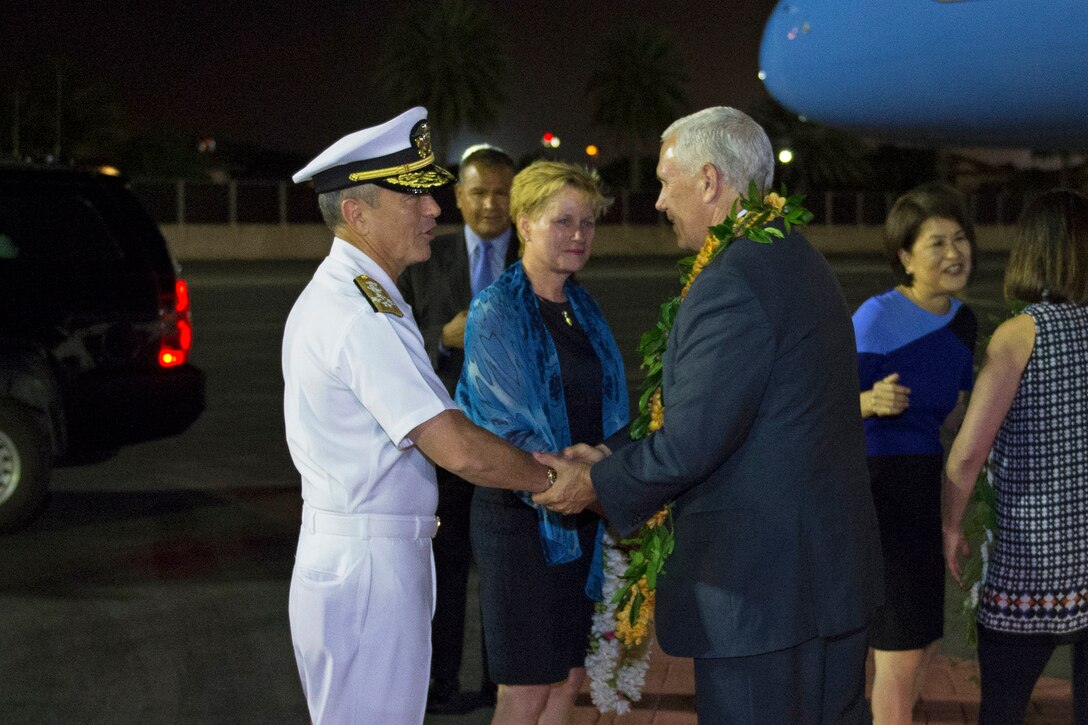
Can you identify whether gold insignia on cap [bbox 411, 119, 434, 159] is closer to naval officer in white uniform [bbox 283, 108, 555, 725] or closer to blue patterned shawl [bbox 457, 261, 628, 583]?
naval officer in white uniform [bbox 283, 108, 555, 725]

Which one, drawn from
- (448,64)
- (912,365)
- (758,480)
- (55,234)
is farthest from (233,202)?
(758,480)

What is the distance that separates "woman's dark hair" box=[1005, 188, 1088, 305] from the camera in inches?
155

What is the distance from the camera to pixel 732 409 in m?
3.08

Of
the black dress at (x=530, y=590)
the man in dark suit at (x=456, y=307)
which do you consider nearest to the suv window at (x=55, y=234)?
the man in dark suit at (x=456, y=307)

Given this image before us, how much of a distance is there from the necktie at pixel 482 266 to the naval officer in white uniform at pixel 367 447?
247cm

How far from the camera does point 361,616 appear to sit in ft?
10.4

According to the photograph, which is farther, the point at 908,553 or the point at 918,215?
the point at 918,215

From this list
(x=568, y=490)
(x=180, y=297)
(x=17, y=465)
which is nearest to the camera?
(x=568, y=490)

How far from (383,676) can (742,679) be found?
31.1 inches

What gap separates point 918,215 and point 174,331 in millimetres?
5477

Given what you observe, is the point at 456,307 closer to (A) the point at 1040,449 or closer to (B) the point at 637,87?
(A) the point at 1040,449

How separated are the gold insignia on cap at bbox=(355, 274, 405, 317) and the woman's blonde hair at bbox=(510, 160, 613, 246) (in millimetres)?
1321

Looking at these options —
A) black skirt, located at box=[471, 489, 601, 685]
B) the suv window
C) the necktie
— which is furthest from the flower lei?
the suv window

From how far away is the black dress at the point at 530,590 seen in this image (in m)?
4.25
